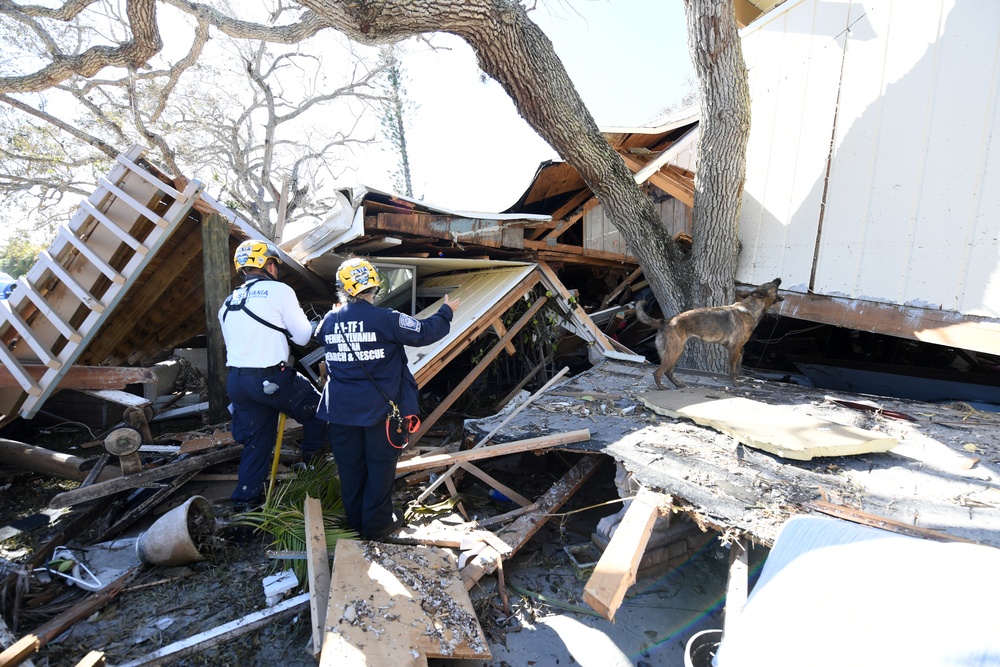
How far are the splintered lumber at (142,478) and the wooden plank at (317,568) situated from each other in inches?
55.0

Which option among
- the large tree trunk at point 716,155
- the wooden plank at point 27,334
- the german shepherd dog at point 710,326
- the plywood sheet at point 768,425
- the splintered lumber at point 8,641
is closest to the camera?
the splintered lumber at point 8,641

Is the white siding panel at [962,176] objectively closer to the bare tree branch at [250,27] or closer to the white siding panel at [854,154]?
the white siding panel at [854,154]

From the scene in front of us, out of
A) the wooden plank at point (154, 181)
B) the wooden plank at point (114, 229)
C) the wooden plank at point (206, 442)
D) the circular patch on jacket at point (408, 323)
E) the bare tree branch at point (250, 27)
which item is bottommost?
the wooden plank at point (206, 442)

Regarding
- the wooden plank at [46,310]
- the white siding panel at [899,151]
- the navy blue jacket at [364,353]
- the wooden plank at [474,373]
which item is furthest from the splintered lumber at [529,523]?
the wooden plank at [46,310]

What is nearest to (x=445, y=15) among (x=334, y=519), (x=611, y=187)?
(x=611, y=187)

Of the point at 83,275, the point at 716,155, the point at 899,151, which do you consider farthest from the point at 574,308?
the point at 83,275

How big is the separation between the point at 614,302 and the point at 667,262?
3.05 m

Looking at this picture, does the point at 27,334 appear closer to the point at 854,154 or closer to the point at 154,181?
the point at 154,181

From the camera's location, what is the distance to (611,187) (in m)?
6.16

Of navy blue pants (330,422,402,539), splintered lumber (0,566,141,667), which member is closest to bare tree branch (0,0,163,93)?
navy blue pants (330,422,402,539)

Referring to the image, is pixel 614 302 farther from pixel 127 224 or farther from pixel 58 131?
pixel 58 131

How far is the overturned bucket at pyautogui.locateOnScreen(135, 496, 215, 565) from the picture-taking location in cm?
336

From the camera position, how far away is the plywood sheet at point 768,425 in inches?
128

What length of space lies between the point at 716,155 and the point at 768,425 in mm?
3746
